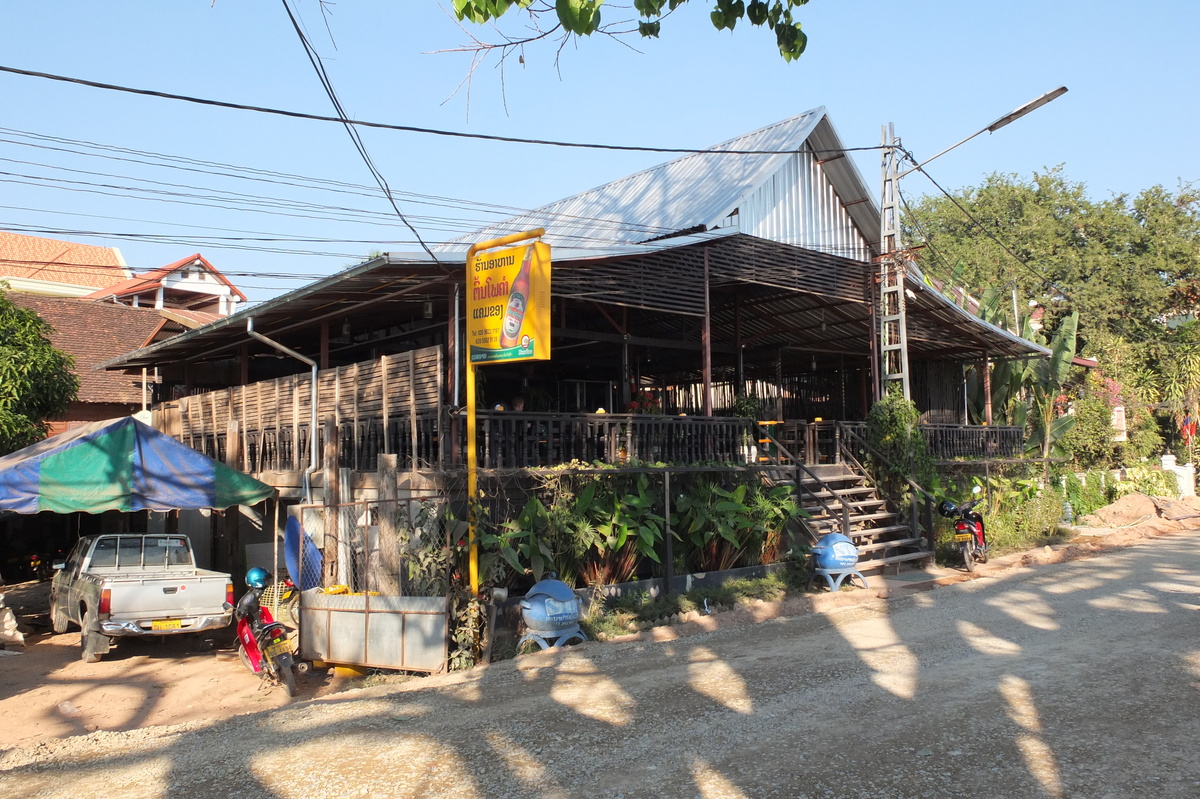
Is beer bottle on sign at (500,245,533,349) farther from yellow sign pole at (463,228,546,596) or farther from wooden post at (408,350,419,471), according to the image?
wooden post at (408,350,419,471)

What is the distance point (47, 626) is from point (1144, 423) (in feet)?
94.1

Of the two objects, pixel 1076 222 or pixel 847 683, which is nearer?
pixel 847 683

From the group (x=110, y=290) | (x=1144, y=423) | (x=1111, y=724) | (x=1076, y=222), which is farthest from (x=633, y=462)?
(x=110, y=290)

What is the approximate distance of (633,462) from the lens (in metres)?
12.2

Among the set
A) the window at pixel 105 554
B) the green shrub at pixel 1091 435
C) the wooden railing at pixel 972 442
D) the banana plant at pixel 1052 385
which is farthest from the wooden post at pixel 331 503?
the green shrub at pixel 1091 435

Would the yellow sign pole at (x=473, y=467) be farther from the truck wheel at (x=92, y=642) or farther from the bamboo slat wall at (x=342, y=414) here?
the truck wheel at (x=92, y=642)

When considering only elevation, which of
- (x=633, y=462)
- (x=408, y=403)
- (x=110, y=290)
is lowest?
(x=633, y=462)

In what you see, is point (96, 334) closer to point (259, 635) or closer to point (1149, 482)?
point (259, 635)

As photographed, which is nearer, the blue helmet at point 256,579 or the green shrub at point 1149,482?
the blue helmet at point 256,579

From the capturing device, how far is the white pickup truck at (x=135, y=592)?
446 inches

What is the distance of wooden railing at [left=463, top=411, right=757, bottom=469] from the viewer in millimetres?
11234

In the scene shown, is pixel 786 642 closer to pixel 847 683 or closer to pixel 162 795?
pixel 847 683

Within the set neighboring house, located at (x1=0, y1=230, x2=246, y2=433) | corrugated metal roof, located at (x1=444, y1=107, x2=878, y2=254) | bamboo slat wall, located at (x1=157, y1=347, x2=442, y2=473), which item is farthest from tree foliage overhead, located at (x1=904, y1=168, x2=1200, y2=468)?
neighboring house, located at (x1=0, y1=230, x2=246, y2=433)

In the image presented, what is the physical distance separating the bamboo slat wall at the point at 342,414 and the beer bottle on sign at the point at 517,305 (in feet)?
6.73
